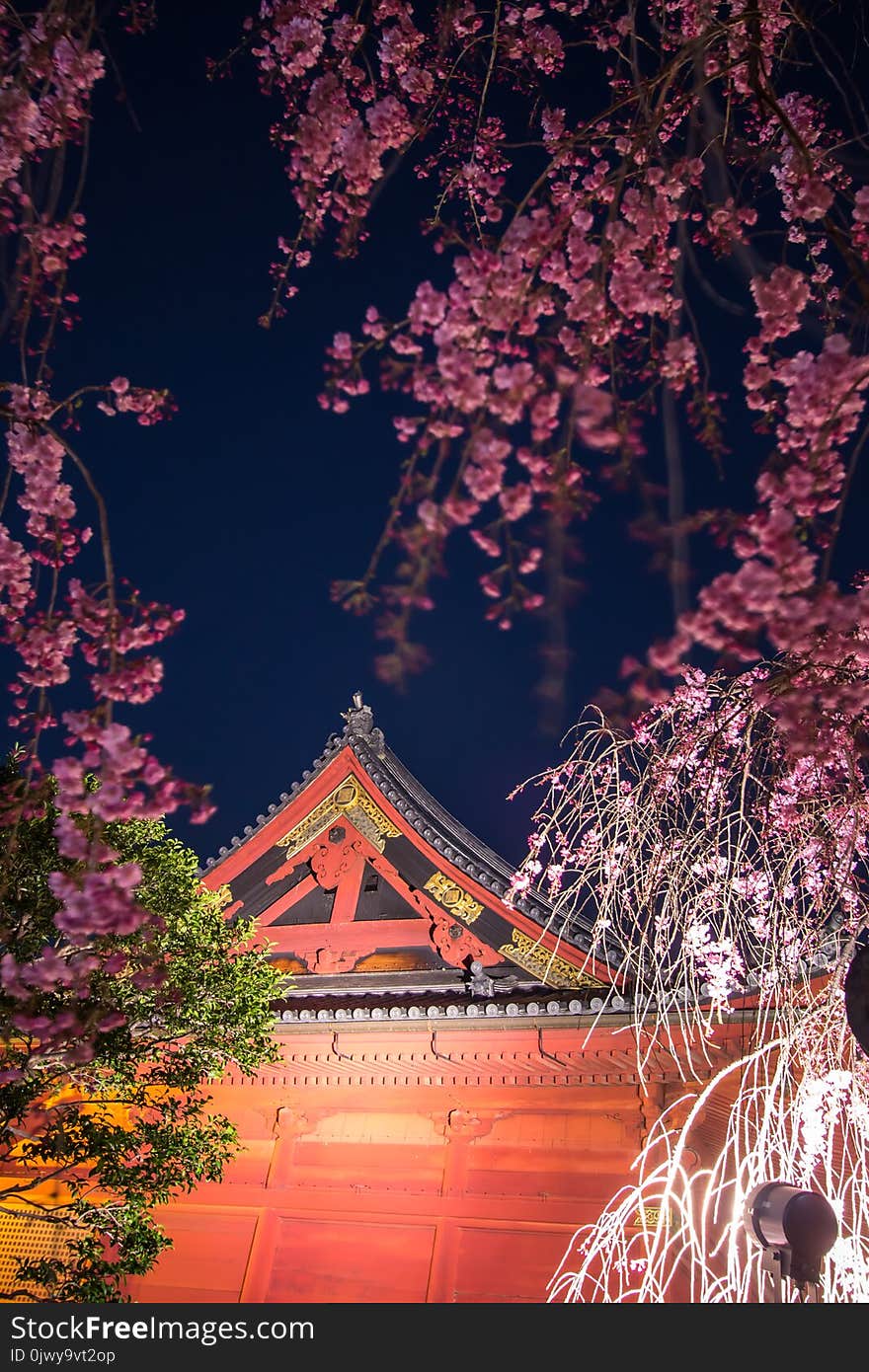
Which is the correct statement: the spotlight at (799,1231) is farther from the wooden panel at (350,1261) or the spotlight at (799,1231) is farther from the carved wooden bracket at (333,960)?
the carved wooden bracket at (333,960)

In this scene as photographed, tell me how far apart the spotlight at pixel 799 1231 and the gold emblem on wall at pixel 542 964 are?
486 cm

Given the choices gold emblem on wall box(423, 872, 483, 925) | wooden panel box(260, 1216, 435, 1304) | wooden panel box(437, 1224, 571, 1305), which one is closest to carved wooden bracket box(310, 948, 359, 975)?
gold emblem on wall box(423, 872, 483, 925)

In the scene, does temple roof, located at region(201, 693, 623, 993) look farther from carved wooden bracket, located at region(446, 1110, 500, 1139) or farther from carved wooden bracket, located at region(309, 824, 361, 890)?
carved wooden bracket, located at region(446, 1110, 500, 1139)

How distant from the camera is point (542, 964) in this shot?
9148 millimetres

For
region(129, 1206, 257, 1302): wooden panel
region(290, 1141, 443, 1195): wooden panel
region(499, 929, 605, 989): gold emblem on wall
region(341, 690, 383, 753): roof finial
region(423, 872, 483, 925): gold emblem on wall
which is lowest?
region(129, 1206, 257, 1302): wooden panel

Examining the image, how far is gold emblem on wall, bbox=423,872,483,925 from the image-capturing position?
9875 millimetres

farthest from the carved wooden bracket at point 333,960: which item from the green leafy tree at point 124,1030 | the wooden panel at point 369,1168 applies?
the green leafy tree at point 124,1030

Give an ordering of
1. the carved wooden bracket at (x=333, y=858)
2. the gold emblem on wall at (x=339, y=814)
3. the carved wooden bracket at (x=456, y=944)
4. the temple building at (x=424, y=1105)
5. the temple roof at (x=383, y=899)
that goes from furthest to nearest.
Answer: the gold emblem on wall at (x=339, y=814), the carved wooden bracket at (x=333, y=858), the carved wooden bracket at (x=456, y=944), the temple roof at (x=383, y=899), the temple building at (x=424, y=1105)

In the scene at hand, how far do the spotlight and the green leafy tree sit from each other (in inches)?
157

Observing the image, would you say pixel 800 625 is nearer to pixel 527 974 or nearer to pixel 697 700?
pixel 697 700

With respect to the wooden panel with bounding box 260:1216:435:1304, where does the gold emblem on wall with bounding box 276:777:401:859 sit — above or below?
above

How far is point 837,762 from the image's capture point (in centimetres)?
504

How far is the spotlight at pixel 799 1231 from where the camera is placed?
141 inches

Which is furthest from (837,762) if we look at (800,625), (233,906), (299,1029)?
(233,906)
